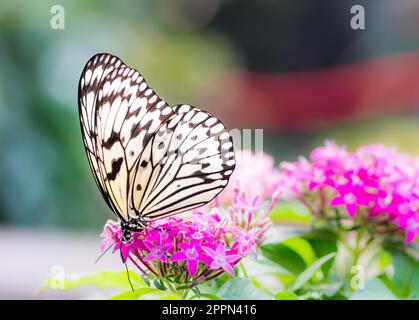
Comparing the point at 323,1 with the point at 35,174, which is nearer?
the point at 35,174

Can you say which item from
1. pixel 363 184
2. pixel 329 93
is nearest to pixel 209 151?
pixel 363 184

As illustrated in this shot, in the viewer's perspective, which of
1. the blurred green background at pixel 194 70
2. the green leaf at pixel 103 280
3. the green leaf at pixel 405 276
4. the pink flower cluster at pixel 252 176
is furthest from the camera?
the blurred green background at pixel 194 70

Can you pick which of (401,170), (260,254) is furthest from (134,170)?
(401,170)

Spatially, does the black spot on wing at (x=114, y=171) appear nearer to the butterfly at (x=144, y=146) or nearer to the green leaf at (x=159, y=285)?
the butterfly at (x=144, y=146)

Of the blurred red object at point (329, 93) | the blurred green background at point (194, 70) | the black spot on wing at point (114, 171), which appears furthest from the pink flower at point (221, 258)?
the blurred red object at point (329, 93)

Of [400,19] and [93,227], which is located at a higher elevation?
[400,19]

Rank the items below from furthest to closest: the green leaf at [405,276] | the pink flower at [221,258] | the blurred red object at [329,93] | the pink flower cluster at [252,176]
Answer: the blurred red object at [329,93] → the pink flower cluster at [252,176] → the green leaf at [405,276] → the pink flower at [221,258]

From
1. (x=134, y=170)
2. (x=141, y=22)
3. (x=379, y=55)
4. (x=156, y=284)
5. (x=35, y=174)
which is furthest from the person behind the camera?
(x=379, y=55)
